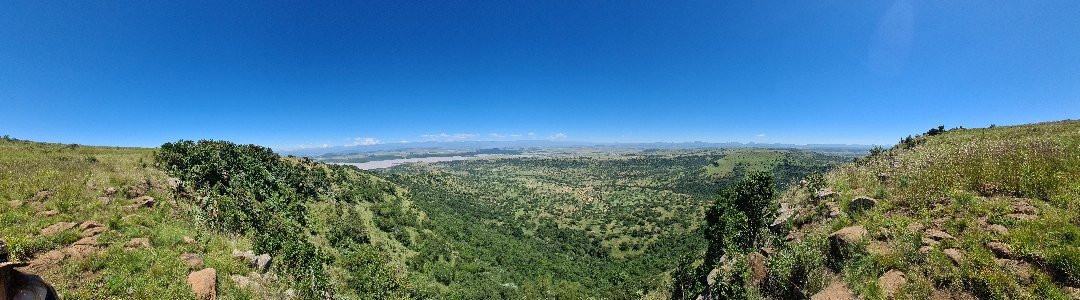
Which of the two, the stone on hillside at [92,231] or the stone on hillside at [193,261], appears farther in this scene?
the stone on hillside at [92,231]

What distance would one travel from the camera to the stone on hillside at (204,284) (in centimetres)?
1202

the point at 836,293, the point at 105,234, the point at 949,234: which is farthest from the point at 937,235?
the point at 105,234

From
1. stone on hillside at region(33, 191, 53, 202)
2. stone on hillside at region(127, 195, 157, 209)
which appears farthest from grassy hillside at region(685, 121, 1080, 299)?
stone on hillside at region(33, 191, 53, 202)

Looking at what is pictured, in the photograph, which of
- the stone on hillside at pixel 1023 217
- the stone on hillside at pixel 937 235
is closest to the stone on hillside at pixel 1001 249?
the stone on hillside at pixel 937 235

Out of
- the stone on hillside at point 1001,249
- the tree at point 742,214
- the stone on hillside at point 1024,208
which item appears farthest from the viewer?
the tree at point 742,214

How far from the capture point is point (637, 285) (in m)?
60.3

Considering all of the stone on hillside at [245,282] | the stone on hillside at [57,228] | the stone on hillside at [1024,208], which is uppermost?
the stone on hillside at [1024,208]

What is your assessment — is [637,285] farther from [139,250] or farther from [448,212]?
[139,250]

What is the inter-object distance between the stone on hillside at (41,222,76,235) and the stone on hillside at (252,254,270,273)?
614 cm

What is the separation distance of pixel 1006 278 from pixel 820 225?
6737 mm

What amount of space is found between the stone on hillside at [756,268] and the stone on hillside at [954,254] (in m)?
4.52

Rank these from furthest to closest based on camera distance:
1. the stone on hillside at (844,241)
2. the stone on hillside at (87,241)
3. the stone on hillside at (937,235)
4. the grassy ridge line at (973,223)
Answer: the stone on hillside at (87,241), the stone on hillside at (844,241), the stone on hillside at (937,235), the grassy ridge line at (973,223)

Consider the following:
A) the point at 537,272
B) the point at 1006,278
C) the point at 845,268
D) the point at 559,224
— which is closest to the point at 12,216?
the point at 845,268

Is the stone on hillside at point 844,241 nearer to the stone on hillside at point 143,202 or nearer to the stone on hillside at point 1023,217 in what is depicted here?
the stone on hillside at point 1023,217
